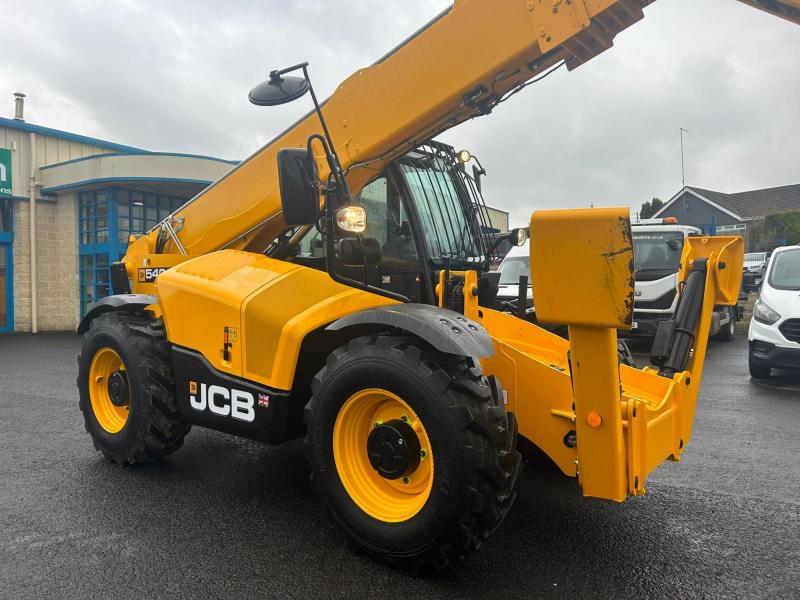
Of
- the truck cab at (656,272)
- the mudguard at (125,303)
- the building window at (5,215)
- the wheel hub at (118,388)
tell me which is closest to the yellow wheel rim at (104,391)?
the wheel hub at (118,388)

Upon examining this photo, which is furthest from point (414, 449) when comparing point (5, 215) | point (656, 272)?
point (5, 215)

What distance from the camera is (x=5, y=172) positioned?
15086 mm

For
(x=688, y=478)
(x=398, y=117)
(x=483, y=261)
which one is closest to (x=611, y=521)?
(x=688, y=478)

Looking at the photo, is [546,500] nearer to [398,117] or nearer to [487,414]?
[487,414]

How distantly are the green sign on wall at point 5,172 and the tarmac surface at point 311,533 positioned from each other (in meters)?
12.7

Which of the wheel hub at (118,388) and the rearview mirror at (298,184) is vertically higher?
the rearview mirror at (298,184)

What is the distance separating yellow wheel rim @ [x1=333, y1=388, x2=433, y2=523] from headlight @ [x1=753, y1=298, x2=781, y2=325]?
6378 mm

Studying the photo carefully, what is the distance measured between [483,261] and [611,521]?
6.06 ft

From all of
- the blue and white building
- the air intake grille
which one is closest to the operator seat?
the air intake grille

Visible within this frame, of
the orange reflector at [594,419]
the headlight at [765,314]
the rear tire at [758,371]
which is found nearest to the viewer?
the orange reflector at [594,419]

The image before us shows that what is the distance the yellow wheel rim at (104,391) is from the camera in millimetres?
4473

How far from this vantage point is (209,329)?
3.70m

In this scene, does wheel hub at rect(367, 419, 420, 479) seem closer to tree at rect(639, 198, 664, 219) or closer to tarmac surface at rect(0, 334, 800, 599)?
tarmac surface at rect(0, 334, 800, 599)

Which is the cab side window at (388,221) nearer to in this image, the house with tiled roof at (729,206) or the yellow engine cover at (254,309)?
the yellow engine cover at (254,309)
